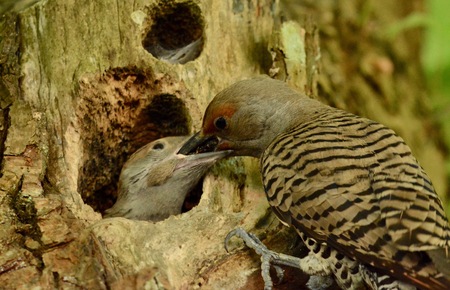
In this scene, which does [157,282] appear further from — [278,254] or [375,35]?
[375,35]

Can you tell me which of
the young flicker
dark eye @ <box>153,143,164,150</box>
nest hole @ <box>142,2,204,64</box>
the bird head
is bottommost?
the young flicker

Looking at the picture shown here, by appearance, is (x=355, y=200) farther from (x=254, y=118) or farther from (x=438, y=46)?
(x=438, y=46)

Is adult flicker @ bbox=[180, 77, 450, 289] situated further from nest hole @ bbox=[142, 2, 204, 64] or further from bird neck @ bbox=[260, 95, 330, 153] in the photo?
nest hole @ bbox=[142, 2, 204, 64]

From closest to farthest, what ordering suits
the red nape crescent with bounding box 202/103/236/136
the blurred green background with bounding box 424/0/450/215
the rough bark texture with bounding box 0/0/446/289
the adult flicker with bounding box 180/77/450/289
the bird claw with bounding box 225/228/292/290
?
the adult flicker with bounding box 180/77/450/289 → the rough bark texture with bounding box 0/0/446/289 → the bird claw with bounding box 225/228/292/290 → the red nape crescent with bounding box 202/103/236/136 → the blurred green background with bounding box 424/0/450/215

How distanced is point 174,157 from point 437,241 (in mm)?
2144

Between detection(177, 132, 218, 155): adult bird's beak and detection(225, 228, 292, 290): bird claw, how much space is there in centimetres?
109

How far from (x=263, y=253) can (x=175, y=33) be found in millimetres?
2255

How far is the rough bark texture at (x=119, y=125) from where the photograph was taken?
13.9ft

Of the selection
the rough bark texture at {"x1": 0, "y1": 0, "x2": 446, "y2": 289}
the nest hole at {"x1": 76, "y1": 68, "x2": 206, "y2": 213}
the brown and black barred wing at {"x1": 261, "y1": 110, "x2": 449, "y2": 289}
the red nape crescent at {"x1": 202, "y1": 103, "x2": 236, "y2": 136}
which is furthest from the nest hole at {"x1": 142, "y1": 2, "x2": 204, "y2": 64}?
the brown and black barred wing at {"x1": 261, "y1": 110, "x2": 449, "y2": 289}

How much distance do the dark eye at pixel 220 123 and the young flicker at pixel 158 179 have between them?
0.60 feet

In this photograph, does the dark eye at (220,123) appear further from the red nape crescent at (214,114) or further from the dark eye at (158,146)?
the dark eye at (158,146)

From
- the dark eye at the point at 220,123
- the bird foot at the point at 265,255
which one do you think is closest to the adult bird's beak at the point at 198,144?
the dark eye at the point at 220,123

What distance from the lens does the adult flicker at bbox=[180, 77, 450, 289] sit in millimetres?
3973

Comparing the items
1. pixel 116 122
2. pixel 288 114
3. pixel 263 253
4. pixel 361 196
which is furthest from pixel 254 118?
pixel 361 196
